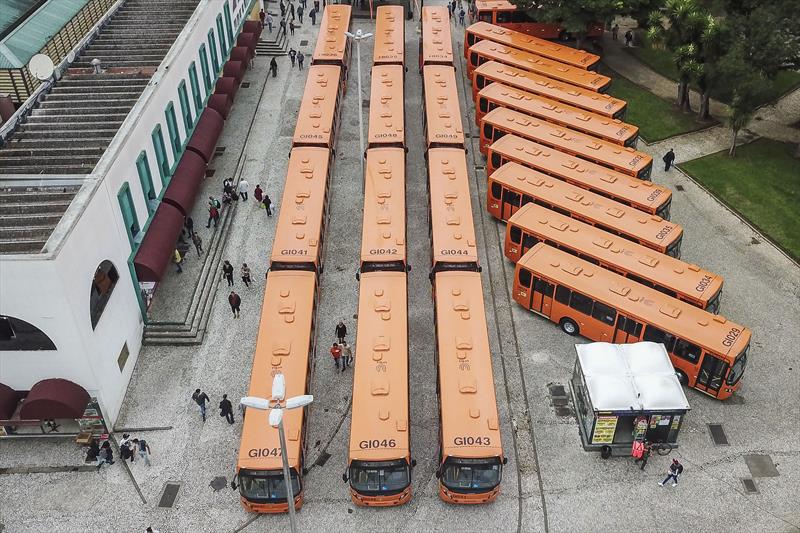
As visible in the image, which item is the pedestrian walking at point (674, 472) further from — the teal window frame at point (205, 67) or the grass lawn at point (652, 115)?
the teal window frame at point (205, 67)

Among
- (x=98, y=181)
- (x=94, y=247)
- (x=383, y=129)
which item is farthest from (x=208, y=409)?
(x=383, y=129)

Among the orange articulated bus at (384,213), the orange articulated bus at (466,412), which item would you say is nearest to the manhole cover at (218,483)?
the orange articulated bus at (466,412)

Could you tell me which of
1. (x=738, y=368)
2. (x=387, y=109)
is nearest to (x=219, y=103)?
(x=387, y=109)

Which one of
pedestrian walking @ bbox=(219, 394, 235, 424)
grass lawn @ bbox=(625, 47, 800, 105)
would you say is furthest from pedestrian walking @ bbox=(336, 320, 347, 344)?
grass lawn @ bbox=(625, 47, 800, 105)

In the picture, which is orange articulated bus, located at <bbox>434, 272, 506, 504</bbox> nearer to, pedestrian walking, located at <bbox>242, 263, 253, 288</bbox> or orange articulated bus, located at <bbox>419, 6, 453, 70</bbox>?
pedestrian walking, located at <bbox>242, 263, 253, 288</bbox>

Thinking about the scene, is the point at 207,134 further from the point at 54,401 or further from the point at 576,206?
the point at 576,206

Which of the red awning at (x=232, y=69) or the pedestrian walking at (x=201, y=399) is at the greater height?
the red awning at (x=232, y=69)

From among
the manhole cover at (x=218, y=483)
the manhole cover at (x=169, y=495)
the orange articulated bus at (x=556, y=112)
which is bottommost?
the manhole cover at (x=169, y=495)
